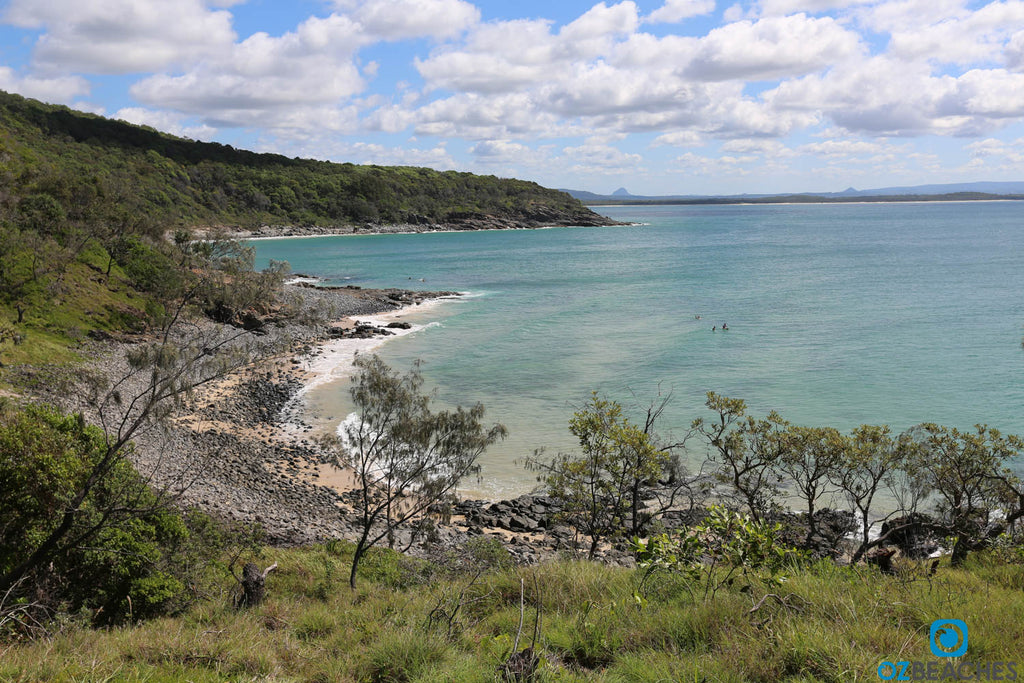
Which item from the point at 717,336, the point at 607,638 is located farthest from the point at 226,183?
the point at 607,638

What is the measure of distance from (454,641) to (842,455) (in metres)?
12.4

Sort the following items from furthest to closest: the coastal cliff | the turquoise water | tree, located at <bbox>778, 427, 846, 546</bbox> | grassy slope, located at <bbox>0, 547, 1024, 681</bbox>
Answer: the coastal cliff < the turquoise water < tree, located at <bbox>778, 427, 846, 546</bbox> < grassy slope, located at <bbox>0, 547, 1024, 681</bbox>

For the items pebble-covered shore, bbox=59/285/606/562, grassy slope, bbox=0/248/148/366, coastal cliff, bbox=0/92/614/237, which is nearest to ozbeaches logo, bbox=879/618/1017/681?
pebble-covered shore, bbox=59/285/606/562

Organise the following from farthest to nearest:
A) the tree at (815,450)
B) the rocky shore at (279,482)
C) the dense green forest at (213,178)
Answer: the dense green forest at (213,178), the rocky shore at (279,482), the tree at (815,450)

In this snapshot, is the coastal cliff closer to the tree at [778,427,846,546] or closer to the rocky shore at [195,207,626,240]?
the rocky shore at [195,207,626,240]

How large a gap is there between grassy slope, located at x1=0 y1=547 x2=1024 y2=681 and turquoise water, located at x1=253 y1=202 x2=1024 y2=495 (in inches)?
648

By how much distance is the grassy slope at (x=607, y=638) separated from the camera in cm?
578

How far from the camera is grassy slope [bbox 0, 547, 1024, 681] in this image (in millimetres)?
5781

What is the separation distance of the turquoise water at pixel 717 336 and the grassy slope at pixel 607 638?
16.5 metres

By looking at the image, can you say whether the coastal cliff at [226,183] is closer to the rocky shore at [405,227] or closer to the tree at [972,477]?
the rocky shore at [405,227]

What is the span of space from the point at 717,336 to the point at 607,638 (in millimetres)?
45128

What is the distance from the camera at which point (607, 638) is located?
7.04 metres

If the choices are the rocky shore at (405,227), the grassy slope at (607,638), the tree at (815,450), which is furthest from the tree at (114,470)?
the rocky shore at (405,227)

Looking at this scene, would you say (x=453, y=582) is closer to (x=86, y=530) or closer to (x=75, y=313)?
(x=86, y=530)
